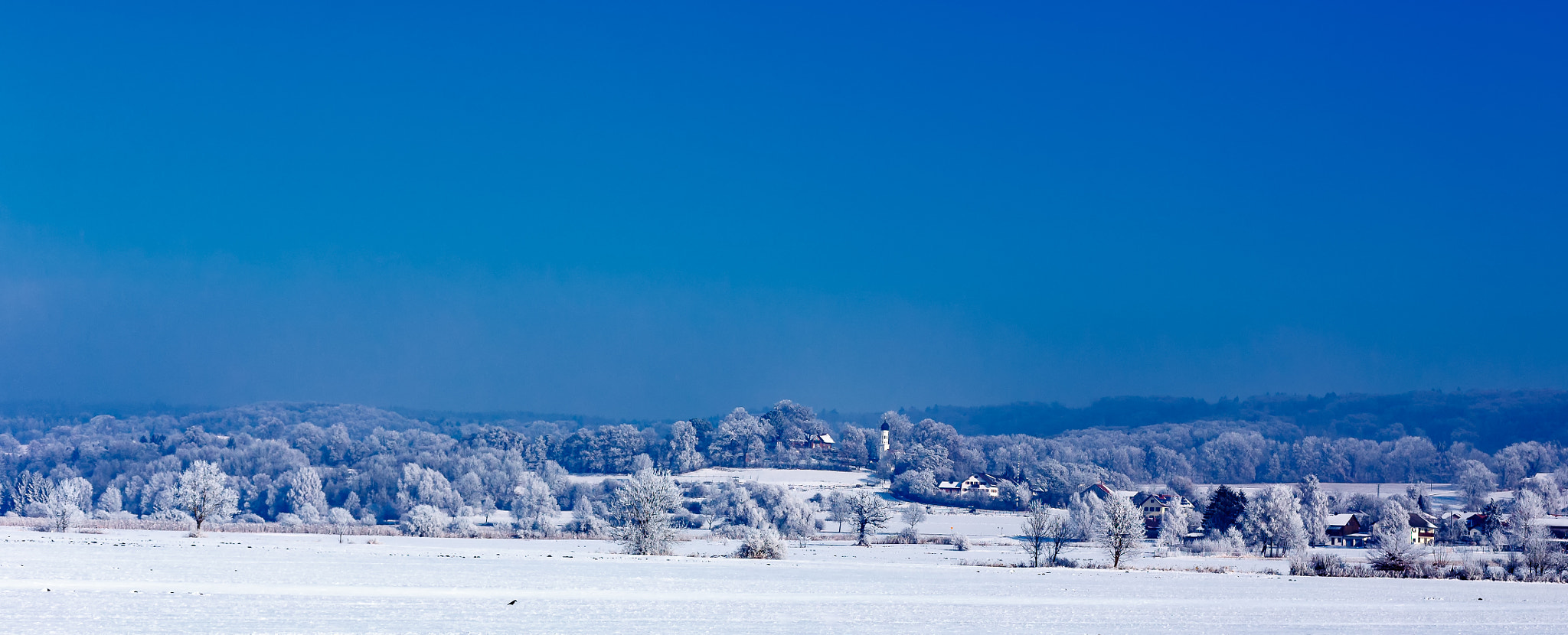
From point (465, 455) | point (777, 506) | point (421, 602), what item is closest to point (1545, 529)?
point (777, 506)

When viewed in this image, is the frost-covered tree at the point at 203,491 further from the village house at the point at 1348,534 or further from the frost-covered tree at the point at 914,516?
the village house at the point at 1348,534

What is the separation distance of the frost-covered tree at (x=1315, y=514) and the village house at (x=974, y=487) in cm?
3310

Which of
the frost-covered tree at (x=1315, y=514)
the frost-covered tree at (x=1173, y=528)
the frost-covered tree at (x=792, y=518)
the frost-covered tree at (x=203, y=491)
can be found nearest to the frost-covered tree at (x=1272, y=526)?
the frost-covered tree at (x=1315, y=514)

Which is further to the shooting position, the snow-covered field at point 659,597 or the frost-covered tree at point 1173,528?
the frost-covered tree at point 1173,528

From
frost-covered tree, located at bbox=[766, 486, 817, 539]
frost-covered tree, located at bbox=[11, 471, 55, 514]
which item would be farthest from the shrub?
frost-covered tree, located at bbox=[11, 471, 55, 514]

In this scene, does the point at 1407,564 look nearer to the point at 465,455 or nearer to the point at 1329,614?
the point at 1329,614

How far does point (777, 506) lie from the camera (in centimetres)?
8569

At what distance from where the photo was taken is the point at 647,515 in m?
52.6

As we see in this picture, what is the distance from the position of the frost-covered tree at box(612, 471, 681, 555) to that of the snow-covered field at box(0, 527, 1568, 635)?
5.27m

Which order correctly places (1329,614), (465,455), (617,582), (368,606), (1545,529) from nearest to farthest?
(368,606) < (1329,614) < (617,582) < (1545,529) < (465,455)

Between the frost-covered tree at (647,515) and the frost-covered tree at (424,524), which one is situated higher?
the frost-covered tree at (647,515)

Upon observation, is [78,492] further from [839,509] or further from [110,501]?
[839,509]

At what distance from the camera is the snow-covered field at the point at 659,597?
21547 millimetres

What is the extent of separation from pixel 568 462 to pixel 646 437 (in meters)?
14.8
